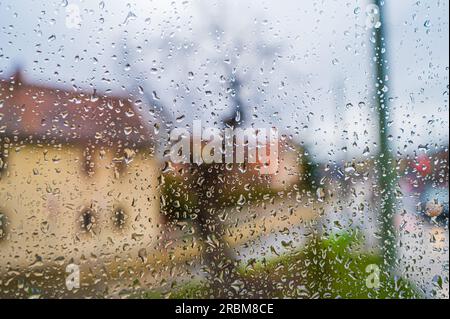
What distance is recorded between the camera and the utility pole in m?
0.90

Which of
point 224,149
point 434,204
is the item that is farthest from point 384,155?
point 224,149

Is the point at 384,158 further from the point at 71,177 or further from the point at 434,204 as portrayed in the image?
the point at 71,177

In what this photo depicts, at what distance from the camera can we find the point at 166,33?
849 millimetres

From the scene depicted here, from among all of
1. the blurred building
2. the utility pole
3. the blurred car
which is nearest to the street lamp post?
the utility pole

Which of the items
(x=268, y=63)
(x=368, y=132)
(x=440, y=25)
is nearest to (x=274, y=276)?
(x=368, y=132)

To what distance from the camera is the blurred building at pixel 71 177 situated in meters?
0.80

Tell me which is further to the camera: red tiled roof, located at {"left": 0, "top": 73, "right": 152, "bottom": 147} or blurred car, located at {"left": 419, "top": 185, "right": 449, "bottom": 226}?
blurred car, located at {"left": 419, "top": 185, "right": 449, "bottom": 226}

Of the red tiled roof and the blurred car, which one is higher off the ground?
the red tiled roof

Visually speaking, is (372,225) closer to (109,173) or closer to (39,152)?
(109,173)

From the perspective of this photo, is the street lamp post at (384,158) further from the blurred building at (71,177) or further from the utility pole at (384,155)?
the blurred building at (71,177)

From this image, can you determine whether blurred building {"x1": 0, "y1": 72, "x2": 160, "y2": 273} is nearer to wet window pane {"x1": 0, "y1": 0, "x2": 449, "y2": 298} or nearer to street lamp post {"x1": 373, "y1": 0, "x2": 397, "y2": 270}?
wet window pane {"x1": 0, "y1": 0, "x2": 449, "y2": 298}

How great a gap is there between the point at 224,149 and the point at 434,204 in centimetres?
61

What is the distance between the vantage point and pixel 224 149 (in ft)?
2.83

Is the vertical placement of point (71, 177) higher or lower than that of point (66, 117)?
lower
